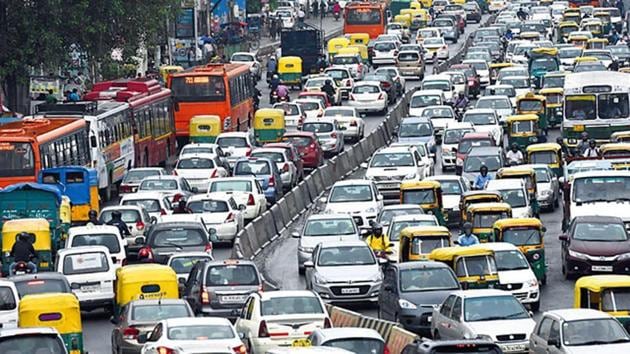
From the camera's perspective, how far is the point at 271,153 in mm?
57969

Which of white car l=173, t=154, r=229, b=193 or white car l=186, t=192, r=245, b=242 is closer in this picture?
white car l=186, t=192, r=245, b=242

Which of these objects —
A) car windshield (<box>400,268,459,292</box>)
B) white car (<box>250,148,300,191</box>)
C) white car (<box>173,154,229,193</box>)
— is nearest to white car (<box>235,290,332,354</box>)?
car windshield (<box>400,268,459,292</box>)

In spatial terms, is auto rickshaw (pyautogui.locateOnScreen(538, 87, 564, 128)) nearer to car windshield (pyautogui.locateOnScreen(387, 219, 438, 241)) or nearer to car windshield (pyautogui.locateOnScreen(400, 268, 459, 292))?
car windshield (pyautogui.locateOnScreen(387, 219, 438, 241))

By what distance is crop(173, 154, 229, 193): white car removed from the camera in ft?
186

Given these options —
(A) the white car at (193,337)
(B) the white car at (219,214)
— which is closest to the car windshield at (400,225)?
(B) the white car at (219,214)

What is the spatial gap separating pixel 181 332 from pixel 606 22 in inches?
3345

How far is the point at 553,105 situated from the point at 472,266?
34190mm

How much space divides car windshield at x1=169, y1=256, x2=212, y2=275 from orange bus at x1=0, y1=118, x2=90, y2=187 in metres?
12.0

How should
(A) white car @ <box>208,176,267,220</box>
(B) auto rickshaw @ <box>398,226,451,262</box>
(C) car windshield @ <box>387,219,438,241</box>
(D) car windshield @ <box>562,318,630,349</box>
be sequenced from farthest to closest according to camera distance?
1. (A) white car @ <box>208,176,267,220</box>
2. (C) car windshield @ <box>387,219,438,241</box>
3. (B) auto rickshaw @ <box>398,226,451,262</box>
4. (D) car windshield @ <box>562,318,630,349</box>

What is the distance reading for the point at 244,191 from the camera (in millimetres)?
52250

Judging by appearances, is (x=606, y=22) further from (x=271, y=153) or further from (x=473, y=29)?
(x=271, y=153)

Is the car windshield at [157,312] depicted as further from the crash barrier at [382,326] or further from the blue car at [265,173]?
the blue car at [265,173]

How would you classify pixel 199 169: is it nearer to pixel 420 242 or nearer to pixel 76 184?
pixel 76 184

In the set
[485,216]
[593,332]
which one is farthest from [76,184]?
[593,332]
